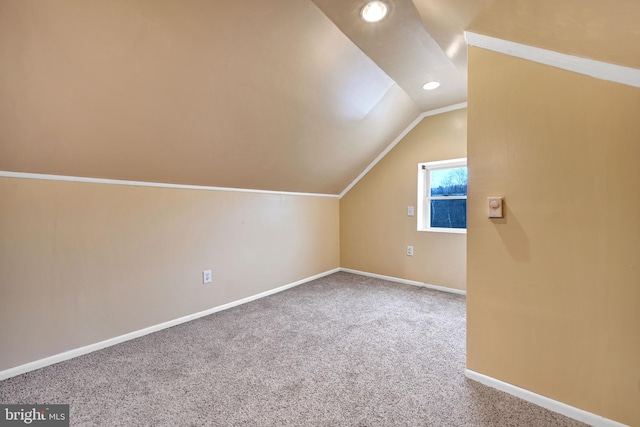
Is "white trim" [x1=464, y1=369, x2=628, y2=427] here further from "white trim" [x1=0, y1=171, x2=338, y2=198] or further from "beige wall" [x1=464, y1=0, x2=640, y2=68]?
"white trim" [x1=0, y1=171, x2=338, y2=198]

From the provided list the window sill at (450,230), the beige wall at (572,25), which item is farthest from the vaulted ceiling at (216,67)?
the window sill at (450,230)

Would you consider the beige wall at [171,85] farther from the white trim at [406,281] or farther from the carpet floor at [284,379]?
the white trim at [406,281]

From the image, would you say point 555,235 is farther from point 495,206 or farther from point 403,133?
point 403,133

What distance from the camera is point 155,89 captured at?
1.49m

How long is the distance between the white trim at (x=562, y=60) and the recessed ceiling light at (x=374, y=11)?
49cm

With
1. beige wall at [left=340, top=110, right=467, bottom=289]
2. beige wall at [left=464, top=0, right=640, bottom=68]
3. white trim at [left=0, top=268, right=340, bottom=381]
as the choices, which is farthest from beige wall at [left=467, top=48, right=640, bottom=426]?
white trim at [left=0, top=268, right=340, bottom=381]

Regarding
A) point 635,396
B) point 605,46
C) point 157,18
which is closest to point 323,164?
point 157,18

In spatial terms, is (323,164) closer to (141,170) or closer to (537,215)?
(141,170)

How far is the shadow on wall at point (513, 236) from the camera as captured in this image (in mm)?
1360

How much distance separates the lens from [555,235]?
1.28 meters

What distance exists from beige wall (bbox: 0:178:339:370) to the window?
197 cm

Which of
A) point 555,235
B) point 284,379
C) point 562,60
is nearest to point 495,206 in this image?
point 555,235

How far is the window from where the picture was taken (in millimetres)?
3059

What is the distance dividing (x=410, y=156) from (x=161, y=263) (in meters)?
2.96
